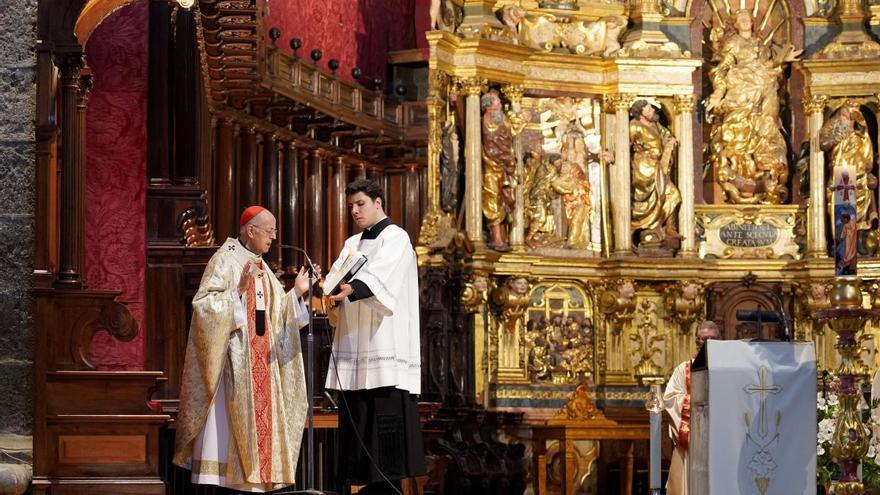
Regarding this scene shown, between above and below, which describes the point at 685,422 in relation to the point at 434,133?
below

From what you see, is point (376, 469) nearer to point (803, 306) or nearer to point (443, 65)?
point (443, 65)

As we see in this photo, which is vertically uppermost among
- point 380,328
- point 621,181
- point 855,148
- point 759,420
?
point 855,148

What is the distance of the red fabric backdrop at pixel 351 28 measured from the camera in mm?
16625

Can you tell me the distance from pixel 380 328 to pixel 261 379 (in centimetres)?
75

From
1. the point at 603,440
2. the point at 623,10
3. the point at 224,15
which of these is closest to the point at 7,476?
the point at 224,15

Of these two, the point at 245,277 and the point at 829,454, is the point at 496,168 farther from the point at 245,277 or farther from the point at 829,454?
the point at 245,277

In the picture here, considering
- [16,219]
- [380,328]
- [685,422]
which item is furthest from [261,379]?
[685,422]

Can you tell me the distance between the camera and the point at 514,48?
58.2ft

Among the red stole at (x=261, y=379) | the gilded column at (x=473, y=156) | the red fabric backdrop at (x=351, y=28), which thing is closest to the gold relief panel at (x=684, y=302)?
the gilded column at (x=473, y=156)

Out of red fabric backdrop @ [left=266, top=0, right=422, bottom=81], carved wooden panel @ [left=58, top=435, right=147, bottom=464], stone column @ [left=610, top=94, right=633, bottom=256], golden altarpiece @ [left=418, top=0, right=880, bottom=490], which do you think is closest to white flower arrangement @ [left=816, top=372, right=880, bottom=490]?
carved wooden panel @ [left=58, top=435, right=147, bottom=464]

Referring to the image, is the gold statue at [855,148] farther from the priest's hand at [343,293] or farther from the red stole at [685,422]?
the priest's hand at [343,293]

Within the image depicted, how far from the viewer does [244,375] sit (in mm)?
9016

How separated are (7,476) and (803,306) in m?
12.8

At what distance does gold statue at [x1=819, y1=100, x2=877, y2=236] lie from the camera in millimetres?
18562
